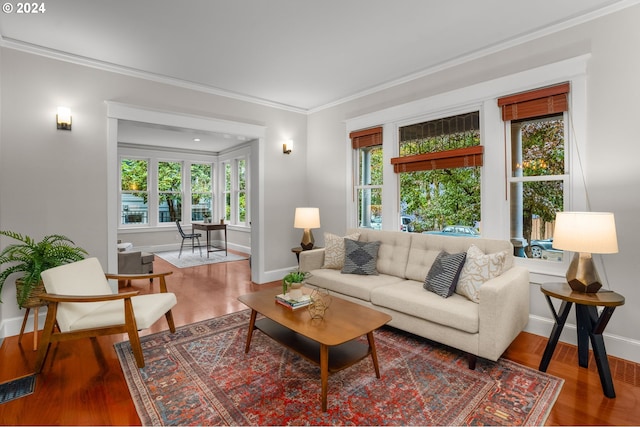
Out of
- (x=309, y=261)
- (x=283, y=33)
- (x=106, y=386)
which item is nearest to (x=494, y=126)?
(x=283, y=33)

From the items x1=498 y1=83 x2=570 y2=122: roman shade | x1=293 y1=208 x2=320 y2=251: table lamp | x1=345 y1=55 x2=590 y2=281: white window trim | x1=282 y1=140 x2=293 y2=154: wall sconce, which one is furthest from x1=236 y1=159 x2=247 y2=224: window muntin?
x1=498 y1=83 x2=570 y2=122: roman shade

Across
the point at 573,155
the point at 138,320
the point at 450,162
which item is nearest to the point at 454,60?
the point at 450,162

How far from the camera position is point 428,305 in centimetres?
265

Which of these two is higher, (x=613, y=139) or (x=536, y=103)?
(x=536, y=103)

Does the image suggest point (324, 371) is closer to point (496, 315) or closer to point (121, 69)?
point (496, 315)

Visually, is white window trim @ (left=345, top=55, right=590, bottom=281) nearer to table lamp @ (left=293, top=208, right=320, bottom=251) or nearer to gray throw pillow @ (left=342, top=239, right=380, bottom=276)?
gray throw pillow @ (left=342, top=239, right=380, bottom=276)

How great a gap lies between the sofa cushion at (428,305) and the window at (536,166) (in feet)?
3.47

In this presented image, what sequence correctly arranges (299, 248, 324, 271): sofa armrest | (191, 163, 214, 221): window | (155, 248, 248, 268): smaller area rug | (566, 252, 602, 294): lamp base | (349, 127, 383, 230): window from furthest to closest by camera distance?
(191, 163, 214, 221): window, (155, 248, 248, 268): smaller area rug, (349, 127, 383, 230): window, (299, 248, 324, 271): sofa armrest, (566, 252, 602, 294): lamp base

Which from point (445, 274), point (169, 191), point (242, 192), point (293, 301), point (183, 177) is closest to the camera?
point (293, 301)

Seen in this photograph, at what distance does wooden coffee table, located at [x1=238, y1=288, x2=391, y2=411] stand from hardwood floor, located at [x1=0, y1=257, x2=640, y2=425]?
102 cm

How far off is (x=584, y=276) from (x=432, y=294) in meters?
1.11

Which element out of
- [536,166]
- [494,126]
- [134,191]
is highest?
[494,126]

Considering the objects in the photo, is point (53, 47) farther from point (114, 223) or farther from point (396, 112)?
point (396, 112)

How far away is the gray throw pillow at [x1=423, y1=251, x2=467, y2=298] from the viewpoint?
2812 millimetres
